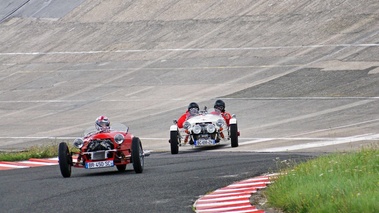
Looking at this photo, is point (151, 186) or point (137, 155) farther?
point (137, 155)

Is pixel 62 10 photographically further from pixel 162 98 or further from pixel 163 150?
pixel 163 150

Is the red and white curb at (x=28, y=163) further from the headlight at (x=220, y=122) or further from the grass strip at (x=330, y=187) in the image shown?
the grass strip at (x=330, y=187)

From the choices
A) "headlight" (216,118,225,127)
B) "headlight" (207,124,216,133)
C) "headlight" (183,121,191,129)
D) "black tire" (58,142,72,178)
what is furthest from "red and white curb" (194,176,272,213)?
"headlight" (183,121,191,129)

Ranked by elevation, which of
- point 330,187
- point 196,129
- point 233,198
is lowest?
point 233,198

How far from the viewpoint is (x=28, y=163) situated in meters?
26.6

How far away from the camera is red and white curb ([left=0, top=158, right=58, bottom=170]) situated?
2564cm

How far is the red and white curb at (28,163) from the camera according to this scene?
25.6m

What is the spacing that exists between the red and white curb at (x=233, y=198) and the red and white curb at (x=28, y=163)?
9757 mm

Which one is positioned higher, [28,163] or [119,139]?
[119,139]

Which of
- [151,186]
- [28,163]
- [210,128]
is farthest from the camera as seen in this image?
[210,128]

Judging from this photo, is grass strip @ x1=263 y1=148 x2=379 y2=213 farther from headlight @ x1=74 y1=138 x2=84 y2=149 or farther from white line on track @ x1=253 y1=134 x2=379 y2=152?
white line on track @ x1=253 y1=134 x2=379 y2=152

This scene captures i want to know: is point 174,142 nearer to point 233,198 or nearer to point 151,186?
point 151,186

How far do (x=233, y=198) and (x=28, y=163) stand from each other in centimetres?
1273

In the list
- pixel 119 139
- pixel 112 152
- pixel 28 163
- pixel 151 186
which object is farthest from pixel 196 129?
pixel 151 186
